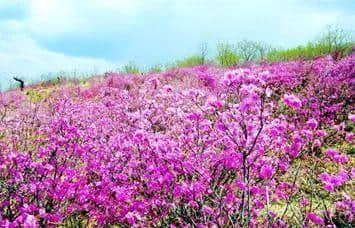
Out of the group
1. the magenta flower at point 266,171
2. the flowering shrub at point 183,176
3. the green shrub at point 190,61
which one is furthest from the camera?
the green shrub at point 190,61

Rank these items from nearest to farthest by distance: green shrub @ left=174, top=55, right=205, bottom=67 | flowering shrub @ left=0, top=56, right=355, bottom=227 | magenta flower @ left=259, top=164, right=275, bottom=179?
flowering shrub @ left=0, top=56, right=355, bottom=227 < magenta flower @ left=259, top=164, right=275, bottom=179 < green shrub @ left=174, top=55, right=205, bottom=67

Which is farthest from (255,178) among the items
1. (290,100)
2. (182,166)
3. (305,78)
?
(305,78)

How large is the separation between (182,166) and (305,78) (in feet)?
32.1

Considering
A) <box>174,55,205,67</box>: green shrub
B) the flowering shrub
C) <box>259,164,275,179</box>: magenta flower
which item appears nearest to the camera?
the flowering shrub

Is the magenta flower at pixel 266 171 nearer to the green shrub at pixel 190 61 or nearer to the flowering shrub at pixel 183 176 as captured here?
the flowering shrub at pixel 183 176

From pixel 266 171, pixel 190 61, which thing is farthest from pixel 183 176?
pixel 190 61

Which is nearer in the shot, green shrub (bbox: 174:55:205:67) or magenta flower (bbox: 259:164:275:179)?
magenta flower (bbox: 259:164:275:179)

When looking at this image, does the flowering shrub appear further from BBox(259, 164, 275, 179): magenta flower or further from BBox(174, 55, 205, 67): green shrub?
BBox(174, 55, 205, 67): green shrub

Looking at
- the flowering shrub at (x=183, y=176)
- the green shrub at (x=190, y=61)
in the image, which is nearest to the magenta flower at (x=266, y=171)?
the flowering shrub at (x=183, y=176)

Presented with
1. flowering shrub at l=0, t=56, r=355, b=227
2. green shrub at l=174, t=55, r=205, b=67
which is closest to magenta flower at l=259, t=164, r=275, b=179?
flowering shrub at l=0, t=56, r=355, b=227

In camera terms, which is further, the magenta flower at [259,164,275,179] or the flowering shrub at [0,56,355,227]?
the magenta flower at [259,164,275,179]

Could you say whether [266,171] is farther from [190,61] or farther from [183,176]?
[190,61]

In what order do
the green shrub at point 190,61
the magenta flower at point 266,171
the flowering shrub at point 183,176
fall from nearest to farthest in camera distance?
the flowering shrub at point 183,176, the magenta flower at point 266,171, the green shrub at point 190,61

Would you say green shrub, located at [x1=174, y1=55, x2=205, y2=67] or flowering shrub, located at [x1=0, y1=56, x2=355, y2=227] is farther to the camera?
green shrub, located at [x1=174, y1=55, x2=205, y2=67]
